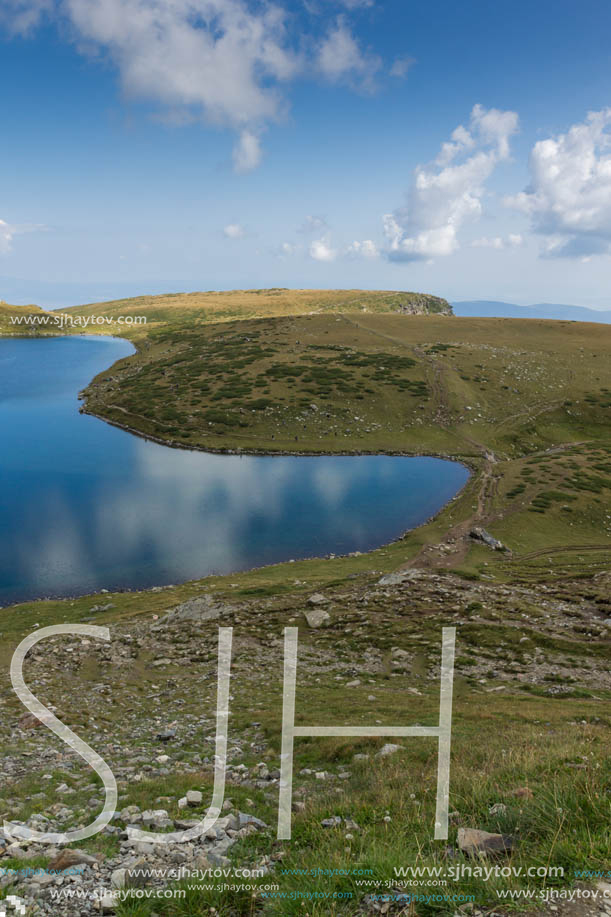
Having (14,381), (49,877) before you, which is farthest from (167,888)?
(14,381)

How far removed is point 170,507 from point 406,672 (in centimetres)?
3801

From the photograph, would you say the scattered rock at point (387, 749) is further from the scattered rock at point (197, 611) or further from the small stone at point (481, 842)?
the scattered rock at point (197, 611)

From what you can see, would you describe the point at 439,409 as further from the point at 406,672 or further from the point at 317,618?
the point at 406,672

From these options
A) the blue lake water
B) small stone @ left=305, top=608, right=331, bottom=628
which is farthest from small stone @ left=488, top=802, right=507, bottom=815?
the blue lake water

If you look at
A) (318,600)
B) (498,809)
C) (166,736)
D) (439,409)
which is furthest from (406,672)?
(439,409)

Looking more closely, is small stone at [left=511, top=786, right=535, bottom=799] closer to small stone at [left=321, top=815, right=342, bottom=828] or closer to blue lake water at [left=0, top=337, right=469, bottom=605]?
small stone at [left=321, top=815, right=342, bottom=828]

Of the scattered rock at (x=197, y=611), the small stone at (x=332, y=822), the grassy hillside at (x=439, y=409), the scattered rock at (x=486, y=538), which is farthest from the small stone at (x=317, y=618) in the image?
the scattered rock at (x=486, y=538)

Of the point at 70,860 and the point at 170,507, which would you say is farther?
the point at 170,507

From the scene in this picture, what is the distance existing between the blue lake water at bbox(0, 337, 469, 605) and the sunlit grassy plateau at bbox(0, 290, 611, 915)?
411 cm

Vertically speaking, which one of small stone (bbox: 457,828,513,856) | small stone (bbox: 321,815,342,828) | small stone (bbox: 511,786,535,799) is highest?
small stone (bbox: 457,828,513,856)

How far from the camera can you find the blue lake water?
41500 millimetres

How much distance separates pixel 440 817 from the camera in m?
7.16

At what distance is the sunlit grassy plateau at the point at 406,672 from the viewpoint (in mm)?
6531

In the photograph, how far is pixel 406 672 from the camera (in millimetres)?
21812
